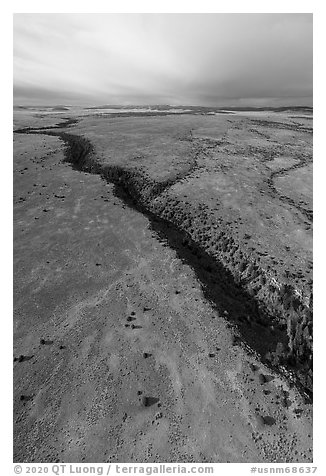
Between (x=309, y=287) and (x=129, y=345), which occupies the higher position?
(x=309, y=287)

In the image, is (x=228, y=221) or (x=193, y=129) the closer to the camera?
(x=228, y=221)

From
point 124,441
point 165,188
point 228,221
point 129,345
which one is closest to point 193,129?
point 165,188

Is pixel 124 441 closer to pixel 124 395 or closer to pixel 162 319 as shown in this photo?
pixel 124 395
